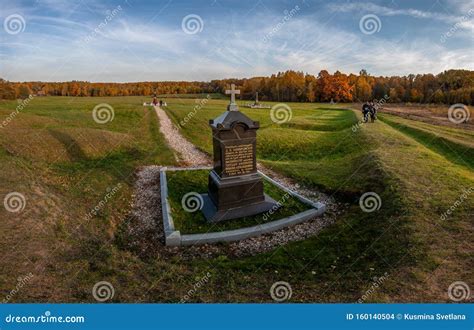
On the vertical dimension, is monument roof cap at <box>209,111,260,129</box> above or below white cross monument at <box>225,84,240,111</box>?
below

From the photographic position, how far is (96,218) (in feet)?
34.1

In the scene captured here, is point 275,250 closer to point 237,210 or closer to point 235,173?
point 237,210

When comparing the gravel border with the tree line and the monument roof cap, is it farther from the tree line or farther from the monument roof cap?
the tree line

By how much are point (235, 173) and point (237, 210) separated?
128cm

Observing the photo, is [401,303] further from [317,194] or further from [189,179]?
[189,179]

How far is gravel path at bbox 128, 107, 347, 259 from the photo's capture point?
8641 mm

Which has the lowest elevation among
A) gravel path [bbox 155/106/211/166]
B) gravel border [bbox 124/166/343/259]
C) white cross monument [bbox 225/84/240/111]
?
gravel border [bbox 124/166/343/259]

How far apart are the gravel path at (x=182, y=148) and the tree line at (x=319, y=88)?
3809 centimetres

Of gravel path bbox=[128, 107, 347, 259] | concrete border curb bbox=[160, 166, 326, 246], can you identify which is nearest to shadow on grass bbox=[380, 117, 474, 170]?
gravel path bbox=[128, 107, 347, 259]

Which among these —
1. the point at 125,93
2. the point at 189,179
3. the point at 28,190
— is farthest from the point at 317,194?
the point at 125,93

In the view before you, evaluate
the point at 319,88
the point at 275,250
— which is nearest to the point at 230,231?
the point at 275,250

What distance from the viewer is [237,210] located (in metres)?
10.5

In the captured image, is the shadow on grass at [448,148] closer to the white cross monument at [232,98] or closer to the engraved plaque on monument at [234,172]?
the engraved plaque on monument at [234,172]

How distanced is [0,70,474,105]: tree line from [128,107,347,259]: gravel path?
5116cm
